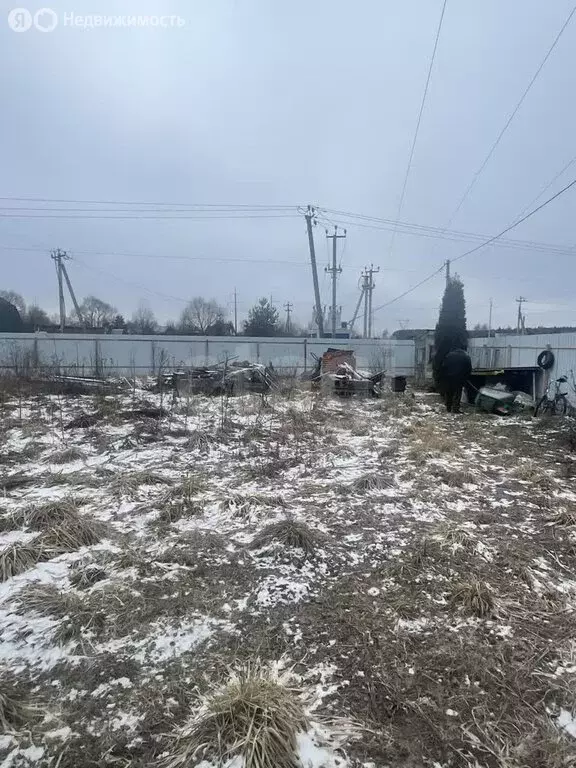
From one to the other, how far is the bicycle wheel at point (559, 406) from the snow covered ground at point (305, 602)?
161 inches

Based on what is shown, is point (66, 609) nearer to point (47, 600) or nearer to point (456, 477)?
point (47, 600)

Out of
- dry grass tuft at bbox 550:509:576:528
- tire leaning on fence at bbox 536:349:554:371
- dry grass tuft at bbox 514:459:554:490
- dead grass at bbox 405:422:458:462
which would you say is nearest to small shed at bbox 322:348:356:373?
tire leaning on fence at bbox 536:349:554:371

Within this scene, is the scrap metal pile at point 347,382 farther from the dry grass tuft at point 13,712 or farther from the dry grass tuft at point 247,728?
the dry grass tuft at point 13,712

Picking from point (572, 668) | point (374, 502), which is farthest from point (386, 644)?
point (374, 502)

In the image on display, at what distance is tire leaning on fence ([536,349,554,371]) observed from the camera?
396 inches

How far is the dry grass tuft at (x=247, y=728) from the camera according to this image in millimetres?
1575

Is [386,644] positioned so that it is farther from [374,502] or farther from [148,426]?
[148,426]

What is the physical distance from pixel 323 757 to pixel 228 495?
287 cm

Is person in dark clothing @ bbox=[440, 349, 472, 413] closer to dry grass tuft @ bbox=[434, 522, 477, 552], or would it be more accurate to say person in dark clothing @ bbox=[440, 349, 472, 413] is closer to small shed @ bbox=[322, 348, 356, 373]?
small shed @ bbox=[322, 348, 356, 373]

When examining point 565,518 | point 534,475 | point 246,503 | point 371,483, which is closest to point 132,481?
point 246,503

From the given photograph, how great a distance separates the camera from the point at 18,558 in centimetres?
298

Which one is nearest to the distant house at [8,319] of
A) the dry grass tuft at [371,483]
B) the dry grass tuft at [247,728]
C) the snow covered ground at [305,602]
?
the snow covered ground at [305,602]

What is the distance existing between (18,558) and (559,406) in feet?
33.1

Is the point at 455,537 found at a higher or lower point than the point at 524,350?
lower
